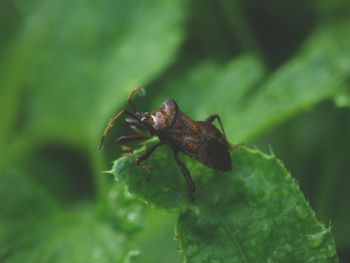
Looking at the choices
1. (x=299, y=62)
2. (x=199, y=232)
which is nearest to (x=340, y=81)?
(x=299, y=62)

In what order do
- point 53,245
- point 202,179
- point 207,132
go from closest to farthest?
1. point 202,179
2. point 207,132
3. point 53,245

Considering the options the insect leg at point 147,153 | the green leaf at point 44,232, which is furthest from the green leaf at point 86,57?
the insect leg at point 147,153

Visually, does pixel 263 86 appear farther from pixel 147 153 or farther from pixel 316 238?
pixel 316 238

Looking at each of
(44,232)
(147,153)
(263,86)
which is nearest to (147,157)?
(147,153)

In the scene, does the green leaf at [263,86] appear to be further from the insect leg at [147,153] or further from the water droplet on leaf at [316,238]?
the water droplet on leaf at [316,238]

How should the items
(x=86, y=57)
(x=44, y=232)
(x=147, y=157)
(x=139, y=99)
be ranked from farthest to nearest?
(x=139, y=99), (x=86, y=57), (x=44, y=232), (x=147, y=157)

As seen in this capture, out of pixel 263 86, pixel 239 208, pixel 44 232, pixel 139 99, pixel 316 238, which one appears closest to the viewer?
pixel 316 238

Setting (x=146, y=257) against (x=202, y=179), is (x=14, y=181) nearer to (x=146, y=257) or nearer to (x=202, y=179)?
(x=146, y=257)
